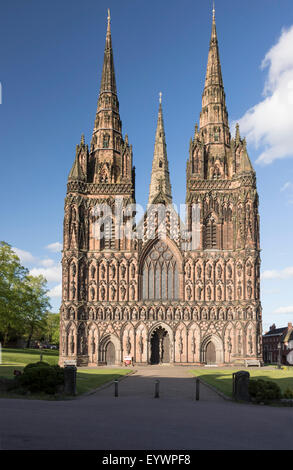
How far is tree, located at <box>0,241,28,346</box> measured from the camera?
195 ft

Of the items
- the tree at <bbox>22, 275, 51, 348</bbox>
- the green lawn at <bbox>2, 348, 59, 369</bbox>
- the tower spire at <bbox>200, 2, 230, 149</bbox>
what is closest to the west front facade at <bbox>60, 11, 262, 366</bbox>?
the tower spire at <bbox>200, 2, 230, 149</bbox>

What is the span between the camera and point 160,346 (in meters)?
59.5

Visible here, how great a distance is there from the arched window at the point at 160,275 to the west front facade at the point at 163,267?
0.13 meters

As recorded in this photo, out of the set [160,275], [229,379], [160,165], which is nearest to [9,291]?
[160,275]

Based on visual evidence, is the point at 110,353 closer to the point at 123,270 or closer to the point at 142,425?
the point at 123,270

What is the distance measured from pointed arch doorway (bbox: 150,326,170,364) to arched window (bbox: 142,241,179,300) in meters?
4.28

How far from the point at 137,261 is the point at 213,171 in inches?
626

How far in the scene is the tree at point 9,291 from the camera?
195 feet

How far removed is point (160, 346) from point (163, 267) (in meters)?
9.73

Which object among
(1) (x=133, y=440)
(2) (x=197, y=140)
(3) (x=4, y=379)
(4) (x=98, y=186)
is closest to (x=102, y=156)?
(4) (x=98, y=186)

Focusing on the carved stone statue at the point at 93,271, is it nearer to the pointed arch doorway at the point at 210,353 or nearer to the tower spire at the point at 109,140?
the tower spire at the point at 109,140

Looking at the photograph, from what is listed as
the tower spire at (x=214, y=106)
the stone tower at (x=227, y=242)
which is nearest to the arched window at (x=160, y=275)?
the stone tower at (x=227, y=242)

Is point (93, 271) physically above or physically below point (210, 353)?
above
